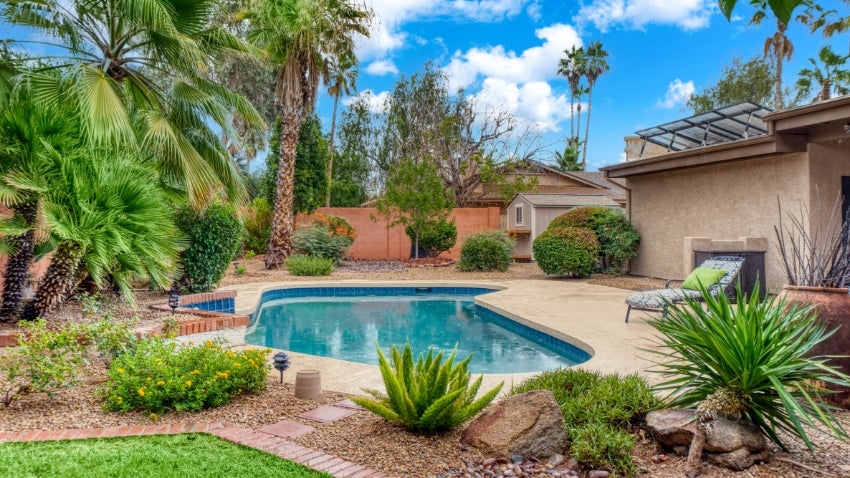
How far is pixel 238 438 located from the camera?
3.80 metres

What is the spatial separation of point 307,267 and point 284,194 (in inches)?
104

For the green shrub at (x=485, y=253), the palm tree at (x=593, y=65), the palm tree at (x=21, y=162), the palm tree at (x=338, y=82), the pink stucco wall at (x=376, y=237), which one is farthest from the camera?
the palm tree at (x=593, y=65)

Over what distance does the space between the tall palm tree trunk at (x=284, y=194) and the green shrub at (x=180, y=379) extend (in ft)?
42.2

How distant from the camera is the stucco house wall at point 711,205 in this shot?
1126 cm

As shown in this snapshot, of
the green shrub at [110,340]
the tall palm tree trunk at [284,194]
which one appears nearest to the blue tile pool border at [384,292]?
the tall palm tree trunk at [284,194]

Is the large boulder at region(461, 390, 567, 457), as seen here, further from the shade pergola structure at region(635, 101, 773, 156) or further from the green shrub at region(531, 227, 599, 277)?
the shade pergola structure at region(635, 101, 773, 156)

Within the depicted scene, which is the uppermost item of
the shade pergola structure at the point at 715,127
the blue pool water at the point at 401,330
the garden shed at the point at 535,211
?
the shade pergola structure at the point at 715,127

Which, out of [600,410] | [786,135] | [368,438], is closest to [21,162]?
[368,438]

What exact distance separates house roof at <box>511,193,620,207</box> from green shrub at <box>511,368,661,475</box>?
17.6 metres

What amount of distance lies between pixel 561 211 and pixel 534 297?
10538 millimetres

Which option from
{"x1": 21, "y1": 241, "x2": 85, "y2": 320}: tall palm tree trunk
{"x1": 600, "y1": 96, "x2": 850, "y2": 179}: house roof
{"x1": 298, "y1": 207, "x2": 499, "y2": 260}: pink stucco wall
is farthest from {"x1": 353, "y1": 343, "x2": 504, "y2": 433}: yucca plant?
{"x1": 298, "y1": 207, "x2": 499, "y2": 260}: pink stucco wall

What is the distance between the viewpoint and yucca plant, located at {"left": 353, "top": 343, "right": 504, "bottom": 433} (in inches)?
150

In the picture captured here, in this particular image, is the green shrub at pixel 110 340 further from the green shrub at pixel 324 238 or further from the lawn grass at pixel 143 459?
the green shrub at pixel 324 238

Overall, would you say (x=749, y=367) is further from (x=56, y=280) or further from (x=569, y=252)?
(x=569, y=252)
